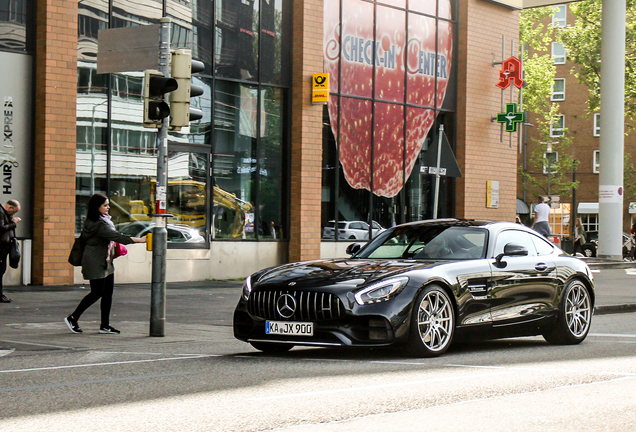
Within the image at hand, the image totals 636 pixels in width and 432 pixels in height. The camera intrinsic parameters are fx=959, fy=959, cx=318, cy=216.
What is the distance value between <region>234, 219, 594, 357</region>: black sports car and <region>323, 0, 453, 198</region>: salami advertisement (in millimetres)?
12501

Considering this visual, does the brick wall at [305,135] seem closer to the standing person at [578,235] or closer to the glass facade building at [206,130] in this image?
the glass facade building at [206,130]

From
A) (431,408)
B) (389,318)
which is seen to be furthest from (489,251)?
(431,408)

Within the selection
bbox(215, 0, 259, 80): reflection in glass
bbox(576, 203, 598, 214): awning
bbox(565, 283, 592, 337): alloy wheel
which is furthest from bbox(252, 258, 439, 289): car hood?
bbox(576, 203, 598, 214): awning

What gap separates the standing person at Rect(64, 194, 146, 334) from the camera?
11.0 metres

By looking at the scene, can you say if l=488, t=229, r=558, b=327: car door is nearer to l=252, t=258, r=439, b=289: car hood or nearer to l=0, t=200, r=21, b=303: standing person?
l=252, t=258, r=439, b=289: car hood

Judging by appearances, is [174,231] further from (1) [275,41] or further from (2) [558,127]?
(2) [558,127]

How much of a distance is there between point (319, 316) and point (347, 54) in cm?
1509

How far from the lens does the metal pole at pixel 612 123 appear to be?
28844 mm

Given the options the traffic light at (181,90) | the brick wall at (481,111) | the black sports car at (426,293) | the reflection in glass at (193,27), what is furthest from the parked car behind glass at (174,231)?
the black sports car at (426,293)

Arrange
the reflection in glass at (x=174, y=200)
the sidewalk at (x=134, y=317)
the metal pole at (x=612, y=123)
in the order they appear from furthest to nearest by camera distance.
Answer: the metal pole at (x=612, y=123)
the reflection in glass at (x=174, y=200)
the sidewalk at (x=134, y=317)

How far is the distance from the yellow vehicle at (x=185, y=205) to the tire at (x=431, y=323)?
9.82 m

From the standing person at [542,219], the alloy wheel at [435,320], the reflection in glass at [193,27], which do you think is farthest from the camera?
the standing person at [542,219]

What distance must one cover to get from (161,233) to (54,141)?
7.13 meters

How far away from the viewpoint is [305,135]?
21422 mm
